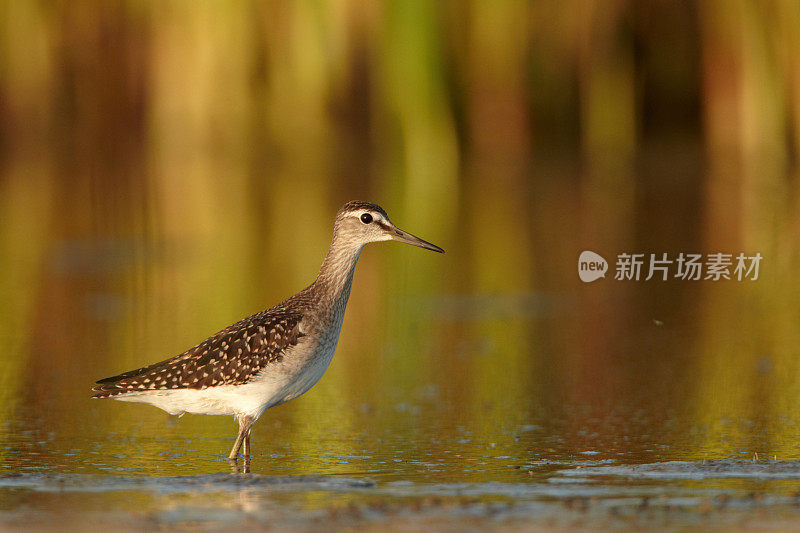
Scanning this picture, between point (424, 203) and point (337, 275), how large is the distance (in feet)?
36.6

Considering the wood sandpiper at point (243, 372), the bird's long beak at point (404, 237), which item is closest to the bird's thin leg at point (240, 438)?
the wood sandpiper at point (243, 372)

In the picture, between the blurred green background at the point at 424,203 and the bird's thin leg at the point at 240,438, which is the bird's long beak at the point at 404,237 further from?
the bird's thin leg at the point at 240,438

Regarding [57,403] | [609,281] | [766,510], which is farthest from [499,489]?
[609,281]

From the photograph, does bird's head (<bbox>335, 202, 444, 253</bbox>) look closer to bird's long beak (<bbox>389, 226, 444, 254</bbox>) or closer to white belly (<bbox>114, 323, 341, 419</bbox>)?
bird's long beak (<bbox>389, 226, 444, 254</bbox>)

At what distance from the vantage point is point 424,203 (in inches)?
756

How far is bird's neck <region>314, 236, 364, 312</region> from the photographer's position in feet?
26.2

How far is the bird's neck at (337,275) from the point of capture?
26.2 ft

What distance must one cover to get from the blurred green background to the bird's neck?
2.30 ft

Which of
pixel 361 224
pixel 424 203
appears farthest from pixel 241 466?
pixel 424 203

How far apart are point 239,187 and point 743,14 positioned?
7691 millimetres

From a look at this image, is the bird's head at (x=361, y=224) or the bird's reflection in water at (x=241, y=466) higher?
the bird's head at (x=361, y=224)

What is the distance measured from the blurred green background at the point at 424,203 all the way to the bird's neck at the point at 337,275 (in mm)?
702

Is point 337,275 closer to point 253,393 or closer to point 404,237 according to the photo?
point 404,237

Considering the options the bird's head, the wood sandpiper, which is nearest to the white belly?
the wood sandpiper
